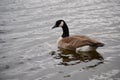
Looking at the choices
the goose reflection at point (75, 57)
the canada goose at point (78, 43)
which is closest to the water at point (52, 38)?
the goose reflection at point (75, 57)

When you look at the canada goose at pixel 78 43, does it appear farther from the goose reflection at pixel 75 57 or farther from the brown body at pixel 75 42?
the goose reflection at pixel 75 57

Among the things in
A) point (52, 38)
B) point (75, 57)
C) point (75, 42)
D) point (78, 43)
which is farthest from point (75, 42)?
point (52, 38)

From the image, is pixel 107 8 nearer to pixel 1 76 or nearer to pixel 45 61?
pixel 45 61

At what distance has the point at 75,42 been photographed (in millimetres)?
11664

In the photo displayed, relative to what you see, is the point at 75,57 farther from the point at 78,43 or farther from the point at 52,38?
the point at 52,38

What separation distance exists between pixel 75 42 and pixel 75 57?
2.54 ft

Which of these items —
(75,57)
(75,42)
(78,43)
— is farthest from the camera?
(75,42)

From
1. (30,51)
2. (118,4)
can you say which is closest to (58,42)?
(30,51)

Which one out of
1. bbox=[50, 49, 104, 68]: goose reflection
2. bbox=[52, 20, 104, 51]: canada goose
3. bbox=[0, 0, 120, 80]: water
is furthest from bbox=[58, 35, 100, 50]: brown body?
bbox=[0, 0, 120, 80]: water

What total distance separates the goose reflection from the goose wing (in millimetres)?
295

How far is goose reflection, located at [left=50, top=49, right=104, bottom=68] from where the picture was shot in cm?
1053

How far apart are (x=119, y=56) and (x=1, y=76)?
4.33 meters

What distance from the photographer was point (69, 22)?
1538 cm

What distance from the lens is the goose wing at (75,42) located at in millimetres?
11111
